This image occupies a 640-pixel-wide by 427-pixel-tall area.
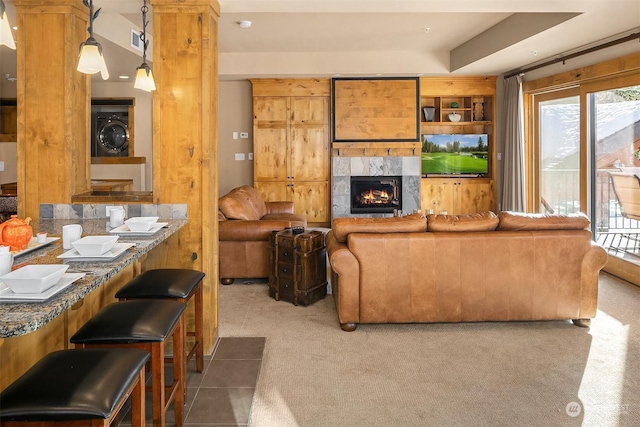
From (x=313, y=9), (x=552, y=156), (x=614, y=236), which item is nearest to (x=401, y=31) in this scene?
(x=552, y=156)

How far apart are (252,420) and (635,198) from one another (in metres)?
4.79

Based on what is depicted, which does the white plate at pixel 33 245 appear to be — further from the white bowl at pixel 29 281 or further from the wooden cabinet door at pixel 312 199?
the wooden cabinet door at pixel 312 199

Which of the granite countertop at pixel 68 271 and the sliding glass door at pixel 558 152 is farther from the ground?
the sliding glass door at pixel 558 152

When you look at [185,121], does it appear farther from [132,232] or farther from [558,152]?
[558,152]

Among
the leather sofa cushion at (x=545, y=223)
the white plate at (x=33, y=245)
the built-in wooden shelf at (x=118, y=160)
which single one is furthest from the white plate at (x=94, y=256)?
the built-in wooden shelf at (x=118, y=160)

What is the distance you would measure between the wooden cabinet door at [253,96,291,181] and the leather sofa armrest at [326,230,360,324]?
4928 mm

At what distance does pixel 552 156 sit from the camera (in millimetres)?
6910

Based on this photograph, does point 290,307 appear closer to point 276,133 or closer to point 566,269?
point 566,269

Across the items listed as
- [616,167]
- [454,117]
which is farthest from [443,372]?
[454,117]

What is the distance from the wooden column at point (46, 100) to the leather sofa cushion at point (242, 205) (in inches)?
82.6

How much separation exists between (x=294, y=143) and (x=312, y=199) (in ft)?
3.27

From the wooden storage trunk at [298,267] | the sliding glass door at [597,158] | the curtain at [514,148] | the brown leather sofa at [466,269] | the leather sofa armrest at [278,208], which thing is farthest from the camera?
the curtain at [514,148]

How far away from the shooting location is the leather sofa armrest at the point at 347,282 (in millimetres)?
3617

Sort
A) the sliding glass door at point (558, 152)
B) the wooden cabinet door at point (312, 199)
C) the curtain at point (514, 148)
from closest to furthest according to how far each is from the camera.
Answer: the sliding glass door at point (558, 152) < the curtain at point (514, 148) < the wooden cabinet door at point (312, 199)
